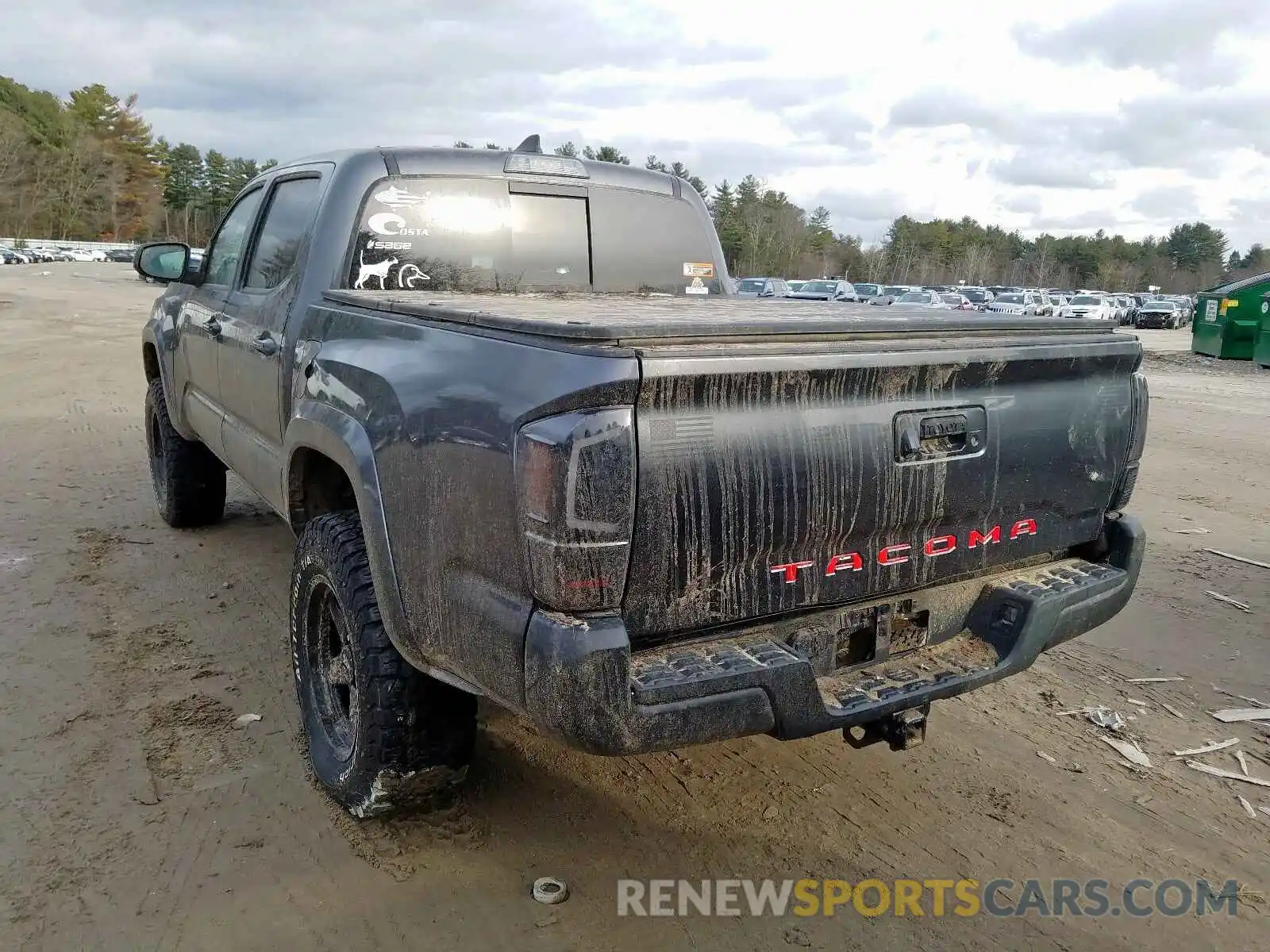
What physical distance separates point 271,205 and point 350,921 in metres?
3.03

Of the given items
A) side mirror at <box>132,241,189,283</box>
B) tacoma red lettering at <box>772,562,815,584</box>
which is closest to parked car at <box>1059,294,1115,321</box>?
side mirror at <box>132,241,189,283</box>

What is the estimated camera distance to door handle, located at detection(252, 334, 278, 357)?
354 centimetres

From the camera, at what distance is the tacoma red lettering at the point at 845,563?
7.82 feet

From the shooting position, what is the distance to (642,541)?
207cm

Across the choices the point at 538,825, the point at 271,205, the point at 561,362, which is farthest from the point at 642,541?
the point at 271,205

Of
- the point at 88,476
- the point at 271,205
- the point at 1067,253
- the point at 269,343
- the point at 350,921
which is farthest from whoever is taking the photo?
the point at 1067,253

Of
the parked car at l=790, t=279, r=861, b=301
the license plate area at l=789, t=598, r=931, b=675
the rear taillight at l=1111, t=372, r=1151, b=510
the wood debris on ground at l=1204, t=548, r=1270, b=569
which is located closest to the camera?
the license plate area at l=789, t=598, r=931, b=675

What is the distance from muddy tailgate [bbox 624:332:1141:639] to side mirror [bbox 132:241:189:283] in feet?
12.6

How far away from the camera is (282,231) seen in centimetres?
396

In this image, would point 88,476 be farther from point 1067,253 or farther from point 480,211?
point 1067,253

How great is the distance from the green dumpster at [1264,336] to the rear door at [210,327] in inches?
720

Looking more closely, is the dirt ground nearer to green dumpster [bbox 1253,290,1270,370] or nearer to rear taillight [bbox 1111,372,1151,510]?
rear taillight [bbox 1111,372,1151,510]

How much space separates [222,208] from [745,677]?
300 feet

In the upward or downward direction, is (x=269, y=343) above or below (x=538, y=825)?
above
